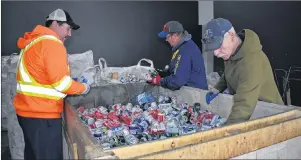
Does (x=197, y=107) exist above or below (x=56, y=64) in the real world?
below

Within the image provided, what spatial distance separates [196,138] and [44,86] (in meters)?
1.19

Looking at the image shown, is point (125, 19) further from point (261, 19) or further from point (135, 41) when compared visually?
point (261, 19)

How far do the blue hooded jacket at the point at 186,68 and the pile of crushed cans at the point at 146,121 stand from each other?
0.18 meters

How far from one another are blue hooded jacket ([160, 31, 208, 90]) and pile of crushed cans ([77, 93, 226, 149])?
183mm

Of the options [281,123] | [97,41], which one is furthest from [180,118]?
[97,41]

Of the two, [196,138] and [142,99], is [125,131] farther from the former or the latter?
[142,99]

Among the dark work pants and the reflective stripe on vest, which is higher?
the reflective stripe on vest

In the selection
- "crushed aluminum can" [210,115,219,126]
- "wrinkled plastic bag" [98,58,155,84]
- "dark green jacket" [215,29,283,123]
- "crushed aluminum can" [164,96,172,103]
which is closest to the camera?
"dark green jacket" [215,29,283,123]

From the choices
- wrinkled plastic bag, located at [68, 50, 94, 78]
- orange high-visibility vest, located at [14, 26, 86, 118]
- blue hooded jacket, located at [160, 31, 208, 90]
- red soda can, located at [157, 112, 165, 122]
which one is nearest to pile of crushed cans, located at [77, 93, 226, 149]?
red soda can, located at [157, 112, 165, 122]

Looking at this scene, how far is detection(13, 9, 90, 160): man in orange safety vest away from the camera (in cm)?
183

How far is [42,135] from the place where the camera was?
1.96 m

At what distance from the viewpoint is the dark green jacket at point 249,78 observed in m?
1.50

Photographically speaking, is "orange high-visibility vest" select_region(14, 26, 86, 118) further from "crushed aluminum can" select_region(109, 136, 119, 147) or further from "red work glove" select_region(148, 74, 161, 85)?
"red work glove" select_region(148, 74, 161, 85)

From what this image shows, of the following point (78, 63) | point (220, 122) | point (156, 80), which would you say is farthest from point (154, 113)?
point (78, 63)
